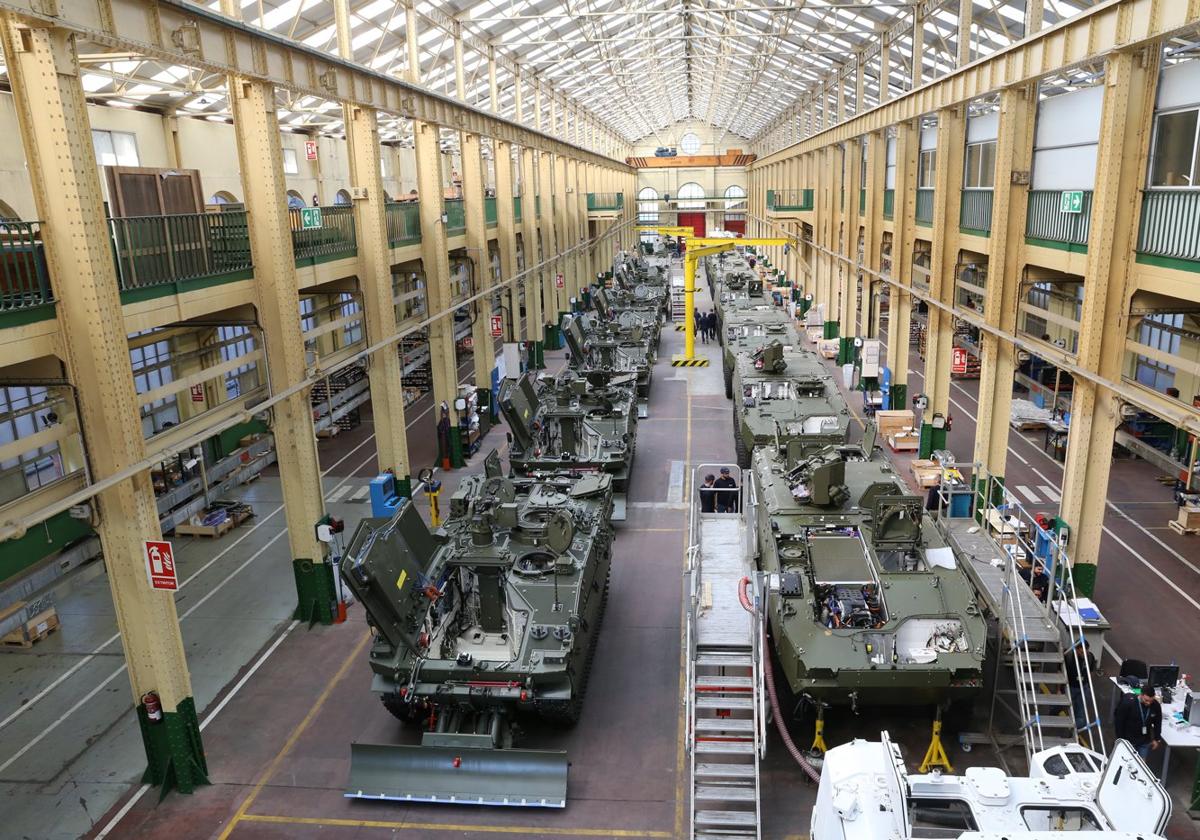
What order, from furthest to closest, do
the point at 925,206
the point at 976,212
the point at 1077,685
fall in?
the point at 925,206, the point at 976,212, the point at 1077,685

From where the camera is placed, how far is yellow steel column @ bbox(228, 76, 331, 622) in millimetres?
12711

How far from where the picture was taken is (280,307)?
1306 centimetres

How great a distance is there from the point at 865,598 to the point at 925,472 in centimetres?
950

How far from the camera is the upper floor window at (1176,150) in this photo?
1104 cm

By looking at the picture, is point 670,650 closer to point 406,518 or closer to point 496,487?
point 496,487

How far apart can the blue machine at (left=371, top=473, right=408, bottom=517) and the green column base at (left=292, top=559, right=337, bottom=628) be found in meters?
2.47

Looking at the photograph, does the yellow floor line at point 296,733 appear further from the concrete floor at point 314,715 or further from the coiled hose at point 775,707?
the coiled hose at point 775,707

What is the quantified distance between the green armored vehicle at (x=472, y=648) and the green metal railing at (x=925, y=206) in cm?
1419

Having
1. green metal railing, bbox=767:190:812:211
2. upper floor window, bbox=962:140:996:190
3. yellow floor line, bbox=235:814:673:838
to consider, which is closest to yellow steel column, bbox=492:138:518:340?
upper floor window, bbox=962:140:996:190

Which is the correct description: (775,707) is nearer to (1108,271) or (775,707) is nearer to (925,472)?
(1108,271)

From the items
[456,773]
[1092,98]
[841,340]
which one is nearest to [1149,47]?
A: [1092,98]

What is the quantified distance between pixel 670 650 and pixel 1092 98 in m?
10.8

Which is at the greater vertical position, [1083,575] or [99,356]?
[99,356]

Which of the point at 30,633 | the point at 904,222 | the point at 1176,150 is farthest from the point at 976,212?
the point at 30,633
